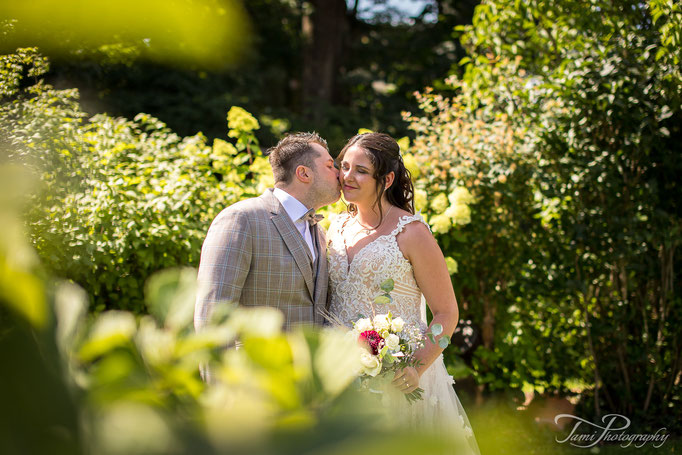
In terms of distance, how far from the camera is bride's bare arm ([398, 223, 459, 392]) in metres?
2.67

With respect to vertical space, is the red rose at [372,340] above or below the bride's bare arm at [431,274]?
below

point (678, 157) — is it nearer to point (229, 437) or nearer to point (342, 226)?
point (342, 226)

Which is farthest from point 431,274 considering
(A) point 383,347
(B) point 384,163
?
(A) point 383,347

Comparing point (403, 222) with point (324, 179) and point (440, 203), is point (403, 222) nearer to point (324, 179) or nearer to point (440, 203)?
point (324, 179)

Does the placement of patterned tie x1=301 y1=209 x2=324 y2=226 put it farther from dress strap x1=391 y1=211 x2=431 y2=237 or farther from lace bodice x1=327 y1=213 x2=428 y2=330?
dress strap x1=391 y1=211 x2=431 y2=237

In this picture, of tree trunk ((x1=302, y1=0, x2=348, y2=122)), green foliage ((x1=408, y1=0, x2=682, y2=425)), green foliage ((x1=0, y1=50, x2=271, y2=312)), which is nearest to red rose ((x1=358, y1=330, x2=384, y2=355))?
green foliage ((x1=0, y1=50, x2=271, y2=312))

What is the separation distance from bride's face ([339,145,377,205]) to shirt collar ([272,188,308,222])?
0.31 metres

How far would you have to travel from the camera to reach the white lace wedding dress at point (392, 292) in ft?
9.03

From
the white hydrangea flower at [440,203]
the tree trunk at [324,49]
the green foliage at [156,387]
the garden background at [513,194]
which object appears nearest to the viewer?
the green foliage at [156,387]

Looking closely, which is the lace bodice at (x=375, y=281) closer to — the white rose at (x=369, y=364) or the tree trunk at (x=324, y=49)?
the white rose at (x=369, y=364)

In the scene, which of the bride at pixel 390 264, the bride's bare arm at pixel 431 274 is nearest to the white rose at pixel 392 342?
the bride at pixel 390 264

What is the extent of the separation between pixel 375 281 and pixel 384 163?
0.66 m

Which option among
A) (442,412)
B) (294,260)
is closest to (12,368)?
(294,260)

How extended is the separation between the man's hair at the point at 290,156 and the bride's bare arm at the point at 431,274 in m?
0.64
